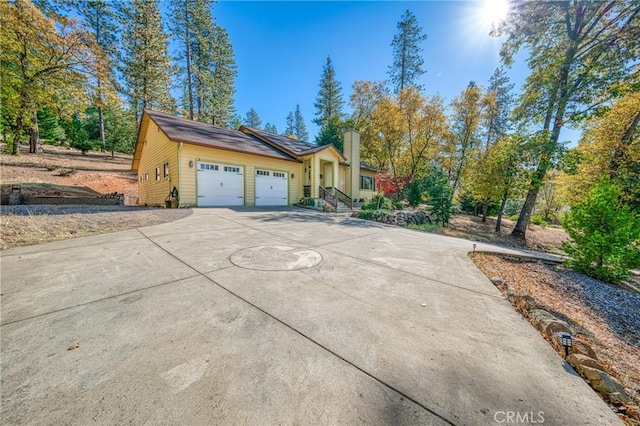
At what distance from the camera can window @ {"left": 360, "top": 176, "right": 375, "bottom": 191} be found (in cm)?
2009

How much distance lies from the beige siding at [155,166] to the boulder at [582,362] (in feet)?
42.1

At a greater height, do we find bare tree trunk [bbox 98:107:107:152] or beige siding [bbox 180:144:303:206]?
bare tree trunk [bbox 98:107:107:152]

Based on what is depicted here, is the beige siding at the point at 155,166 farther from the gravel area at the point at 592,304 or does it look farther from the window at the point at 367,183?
the window at the point at 367,183

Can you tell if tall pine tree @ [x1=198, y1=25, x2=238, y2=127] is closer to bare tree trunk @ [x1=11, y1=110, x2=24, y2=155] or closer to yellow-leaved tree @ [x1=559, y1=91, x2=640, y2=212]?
bare tree trunk @ [x1=11, y1=110, x2=24, y2=155]

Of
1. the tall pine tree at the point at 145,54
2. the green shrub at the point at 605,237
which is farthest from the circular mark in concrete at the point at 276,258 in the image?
the tall pine tree at the point at 145,54

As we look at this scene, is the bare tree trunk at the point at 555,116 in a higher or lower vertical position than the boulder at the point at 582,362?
higher

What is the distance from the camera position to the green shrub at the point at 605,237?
4.66m

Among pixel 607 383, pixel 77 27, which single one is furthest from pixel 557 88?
pixel 77 27

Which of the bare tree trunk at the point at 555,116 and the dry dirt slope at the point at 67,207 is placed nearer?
the dry dirt slope at the point at 67,207

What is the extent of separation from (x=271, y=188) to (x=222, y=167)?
3015 mm

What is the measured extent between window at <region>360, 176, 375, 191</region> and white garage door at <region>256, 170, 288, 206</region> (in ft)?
26.6

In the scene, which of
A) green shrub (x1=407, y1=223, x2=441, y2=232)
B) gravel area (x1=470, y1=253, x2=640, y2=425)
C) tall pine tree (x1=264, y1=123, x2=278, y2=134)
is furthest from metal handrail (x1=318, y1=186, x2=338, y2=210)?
tall pine tree (x1=264, y1=123, x2=278, y2=134)

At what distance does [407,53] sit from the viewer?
23.1 metres

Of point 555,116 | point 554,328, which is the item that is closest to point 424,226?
point 555,116
